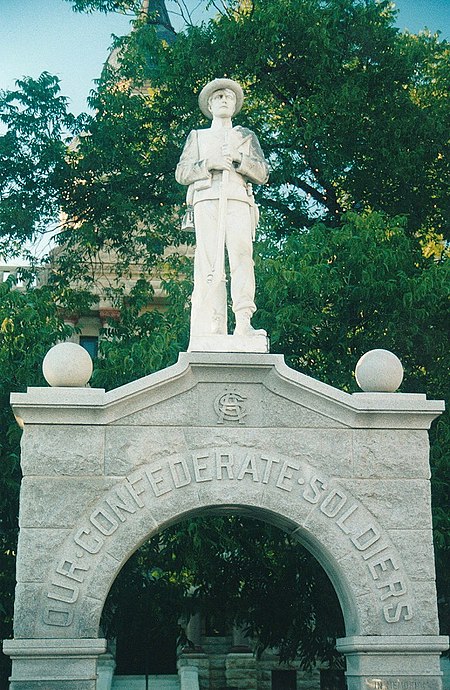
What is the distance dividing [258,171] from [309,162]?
30.3ft

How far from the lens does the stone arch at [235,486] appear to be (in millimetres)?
8414

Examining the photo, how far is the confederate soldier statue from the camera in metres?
9.58

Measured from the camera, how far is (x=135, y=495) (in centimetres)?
860

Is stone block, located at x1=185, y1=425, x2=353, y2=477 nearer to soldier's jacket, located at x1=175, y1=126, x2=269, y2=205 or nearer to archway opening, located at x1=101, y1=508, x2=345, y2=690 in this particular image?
soldier's jacket, located at x1=175, y1=126, x2=269, y2=205

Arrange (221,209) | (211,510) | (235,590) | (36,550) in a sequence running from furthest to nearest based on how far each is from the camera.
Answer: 1. (235,590)
2. (221,209)
3. (211,510)
4. (36,550)

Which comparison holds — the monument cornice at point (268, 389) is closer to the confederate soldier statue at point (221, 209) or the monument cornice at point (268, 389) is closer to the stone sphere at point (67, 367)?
the stone sphere at point (67, 367)

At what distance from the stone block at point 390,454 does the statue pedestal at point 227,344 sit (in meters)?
1.26

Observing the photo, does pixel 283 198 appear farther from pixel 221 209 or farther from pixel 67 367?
pixel 67 367

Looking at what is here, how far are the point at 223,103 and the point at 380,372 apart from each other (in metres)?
3.32

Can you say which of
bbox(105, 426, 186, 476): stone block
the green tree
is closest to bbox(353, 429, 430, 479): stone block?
bbox(105, 426, 186, 476): stone block

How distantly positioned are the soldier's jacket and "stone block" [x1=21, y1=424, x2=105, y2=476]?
2800mm

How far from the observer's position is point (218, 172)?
9.92 metres

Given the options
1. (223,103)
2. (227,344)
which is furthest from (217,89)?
(227,344)

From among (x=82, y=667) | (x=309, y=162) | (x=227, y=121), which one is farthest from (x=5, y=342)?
(x=309, y=162)
